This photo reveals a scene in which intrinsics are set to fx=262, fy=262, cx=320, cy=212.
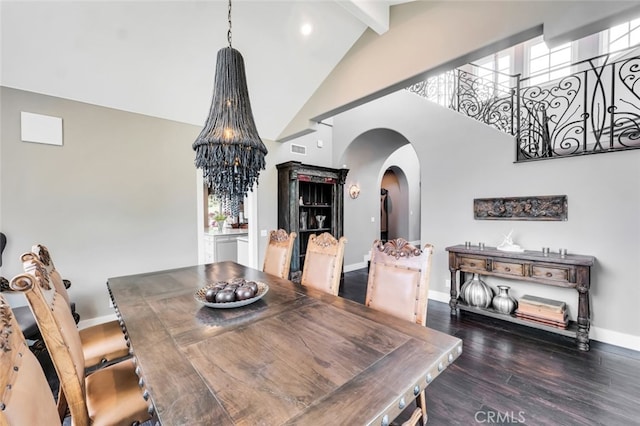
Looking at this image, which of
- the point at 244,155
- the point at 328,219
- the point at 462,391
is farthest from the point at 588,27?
the point at 328,219

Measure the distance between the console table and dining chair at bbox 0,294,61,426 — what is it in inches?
143

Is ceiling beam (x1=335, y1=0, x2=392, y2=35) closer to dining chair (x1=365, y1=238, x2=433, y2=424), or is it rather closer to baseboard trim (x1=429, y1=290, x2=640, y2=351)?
dining chair (x1=365, y1=238, x2=433, y2=424)

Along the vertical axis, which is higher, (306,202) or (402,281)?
(306,202)

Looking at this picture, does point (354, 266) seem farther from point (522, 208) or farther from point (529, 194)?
point (529, 194)

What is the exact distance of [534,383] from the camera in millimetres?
2051

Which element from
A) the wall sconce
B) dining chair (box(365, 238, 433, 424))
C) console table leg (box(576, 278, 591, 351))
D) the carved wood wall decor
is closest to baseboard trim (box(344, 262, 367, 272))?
the wall sconce

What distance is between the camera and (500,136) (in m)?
3.40

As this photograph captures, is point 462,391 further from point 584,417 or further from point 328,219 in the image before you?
point 328,219

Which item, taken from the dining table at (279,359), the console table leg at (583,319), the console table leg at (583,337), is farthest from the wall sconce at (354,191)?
the dining table at (279,359)

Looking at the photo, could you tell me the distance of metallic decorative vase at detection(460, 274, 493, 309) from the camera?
10.6 feet

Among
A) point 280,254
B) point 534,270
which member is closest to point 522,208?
point 534,270

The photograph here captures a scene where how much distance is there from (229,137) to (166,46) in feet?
6.30

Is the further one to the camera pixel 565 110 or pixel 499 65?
pixel 499 65

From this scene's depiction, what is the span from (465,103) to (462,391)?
3947 mm
